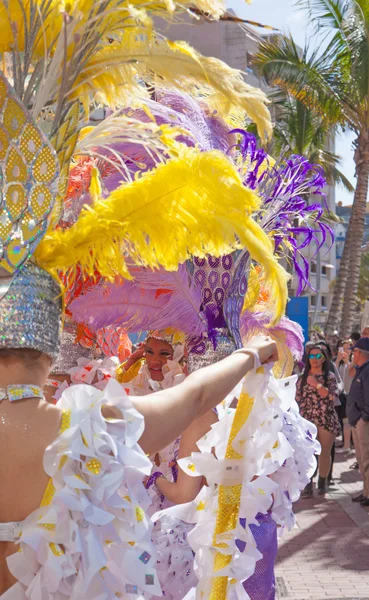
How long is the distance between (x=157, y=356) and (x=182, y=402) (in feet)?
6.61

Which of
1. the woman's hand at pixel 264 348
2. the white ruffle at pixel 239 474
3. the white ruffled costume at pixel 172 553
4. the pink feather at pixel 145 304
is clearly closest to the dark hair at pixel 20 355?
the woman's hand at pixel 264 348

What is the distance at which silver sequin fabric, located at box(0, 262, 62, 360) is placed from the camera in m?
1.98

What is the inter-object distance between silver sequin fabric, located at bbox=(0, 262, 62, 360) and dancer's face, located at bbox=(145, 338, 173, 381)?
6.61 feet

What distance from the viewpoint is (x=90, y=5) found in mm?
2182

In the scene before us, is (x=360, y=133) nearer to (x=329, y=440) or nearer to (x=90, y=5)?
(x=329, y=440)

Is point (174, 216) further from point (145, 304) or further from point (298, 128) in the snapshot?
point (298, 128)

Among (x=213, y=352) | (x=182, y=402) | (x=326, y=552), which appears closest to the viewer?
(x=182, y=402)

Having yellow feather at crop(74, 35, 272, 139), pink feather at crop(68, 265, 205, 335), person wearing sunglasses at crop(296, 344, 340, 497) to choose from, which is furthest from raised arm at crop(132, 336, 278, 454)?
person wearing sunglasses at crop(296, 344, 340, 497)

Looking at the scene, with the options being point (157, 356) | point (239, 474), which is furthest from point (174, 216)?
point (157, 356)

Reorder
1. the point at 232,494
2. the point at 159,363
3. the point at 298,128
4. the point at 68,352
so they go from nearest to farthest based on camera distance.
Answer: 1. the point at 232,494
2. the point at 159,363
3. the point at 68,352
4. the point at 298,128

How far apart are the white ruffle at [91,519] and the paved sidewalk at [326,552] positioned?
4.10 meters

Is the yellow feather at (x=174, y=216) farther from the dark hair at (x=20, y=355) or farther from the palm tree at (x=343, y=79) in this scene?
the palm tree at (x=343, y=79)

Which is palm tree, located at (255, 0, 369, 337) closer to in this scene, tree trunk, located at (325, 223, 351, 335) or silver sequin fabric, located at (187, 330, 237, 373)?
tree trunk, located at (325, 223, 351, 335)

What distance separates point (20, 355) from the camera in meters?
2.00
